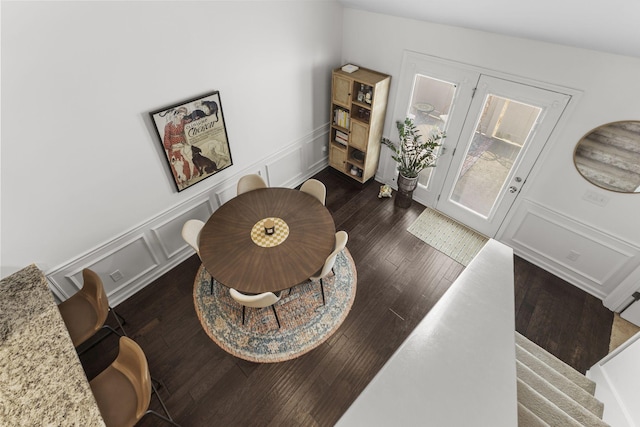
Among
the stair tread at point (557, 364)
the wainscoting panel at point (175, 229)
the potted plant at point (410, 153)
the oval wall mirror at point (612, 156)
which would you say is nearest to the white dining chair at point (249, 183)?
the wainscoting panel at point (175, 229)

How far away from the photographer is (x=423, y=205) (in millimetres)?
5004

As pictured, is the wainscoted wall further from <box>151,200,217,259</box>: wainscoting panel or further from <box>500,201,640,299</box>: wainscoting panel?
<box>500,201,640,299</box>: wainscoting panel

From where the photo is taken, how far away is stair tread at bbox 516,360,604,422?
2.23 metres

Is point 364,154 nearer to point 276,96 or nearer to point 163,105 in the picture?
point 276,96

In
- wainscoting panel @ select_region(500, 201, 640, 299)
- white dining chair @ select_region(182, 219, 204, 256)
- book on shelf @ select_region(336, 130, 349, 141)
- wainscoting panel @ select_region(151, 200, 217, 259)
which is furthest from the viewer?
book on shelf @ select_region(336, 130, 349, 141)

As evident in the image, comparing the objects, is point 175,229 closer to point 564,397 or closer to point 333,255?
point 333,255

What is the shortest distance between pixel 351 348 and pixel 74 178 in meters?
3.20

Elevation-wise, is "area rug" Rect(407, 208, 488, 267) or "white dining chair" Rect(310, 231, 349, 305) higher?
"white dining chair" Rect(310, 231, 349, 305)

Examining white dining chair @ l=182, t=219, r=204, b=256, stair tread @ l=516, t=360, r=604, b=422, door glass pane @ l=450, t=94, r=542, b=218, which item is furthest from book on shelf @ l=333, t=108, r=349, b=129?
stair tread @ l=516, t=360, r=604, b=422

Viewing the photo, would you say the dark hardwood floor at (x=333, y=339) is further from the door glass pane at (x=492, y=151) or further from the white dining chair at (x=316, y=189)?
the door glass pane at (x=492, y=151)

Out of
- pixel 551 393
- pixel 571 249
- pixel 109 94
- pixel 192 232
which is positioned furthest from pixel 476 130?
pixel 109 94

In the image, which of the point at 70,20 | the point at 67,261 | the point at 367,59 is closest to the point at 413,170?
the point at 367,59

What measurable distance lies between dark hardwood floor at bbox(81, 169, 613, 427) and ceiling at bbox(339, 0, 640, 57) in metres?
2.69

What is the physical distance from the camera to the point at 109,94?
8.59ft
